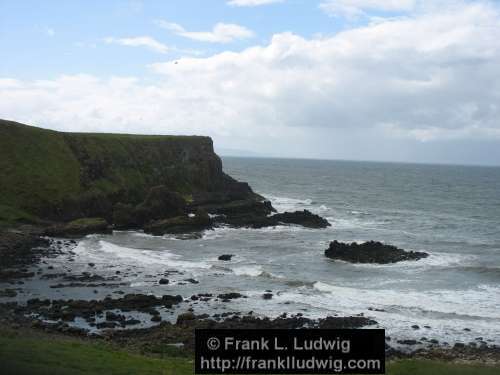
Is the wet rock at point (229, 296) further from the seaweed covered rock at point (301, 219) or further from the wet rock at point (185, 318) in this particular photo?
the seaweed covered rock at point (301, 219)

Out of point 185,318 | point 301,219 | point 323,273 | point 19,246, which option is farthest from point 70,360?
point 301,219

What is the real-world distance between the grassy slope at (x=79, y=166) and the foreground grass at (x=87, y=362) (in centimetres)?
3798

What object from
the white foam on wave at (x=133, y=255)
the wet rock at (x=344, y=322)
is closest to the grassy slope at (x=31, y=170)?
the white foam on wave at (x=133, y=255)

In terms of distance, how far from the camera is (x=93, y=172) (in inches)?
2953

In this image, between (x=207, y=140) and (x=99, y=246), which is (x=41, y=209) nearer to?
(x=99, y=246)

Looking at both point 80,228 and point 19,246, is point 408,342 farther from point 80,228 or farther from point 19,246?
point 80,228

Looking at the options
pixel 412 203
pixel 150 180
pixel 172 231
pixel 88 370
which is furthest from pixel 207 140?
pixel 88 370

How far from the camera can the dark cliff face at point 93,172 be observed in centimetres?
6512

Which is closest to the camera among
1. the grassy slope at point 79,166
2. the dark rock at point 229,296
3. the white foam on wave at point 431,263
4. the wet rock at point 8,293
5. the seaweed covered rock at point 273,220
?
the wet rock at point 8,293

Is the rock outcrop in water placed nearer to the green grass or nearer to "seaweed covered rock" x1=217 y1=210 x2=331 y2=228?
"seaweed covered rock" x1=217 y1=210 x2=331 y2=228

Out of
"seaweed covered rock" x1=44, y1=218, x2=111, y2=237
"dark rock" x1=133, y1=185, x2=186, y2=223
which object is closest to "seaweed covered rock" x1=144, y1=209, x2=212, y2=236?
"dark rock" x1=133, y1=185, x2=186, y2=223

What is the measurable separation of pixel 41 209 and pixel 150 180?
20.6m

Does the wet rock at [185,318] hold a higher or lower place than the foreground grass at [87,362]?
lower

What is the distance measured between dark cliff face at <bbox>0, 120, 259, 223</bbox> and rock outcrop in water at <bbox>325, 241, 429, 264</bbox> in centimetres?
3122
